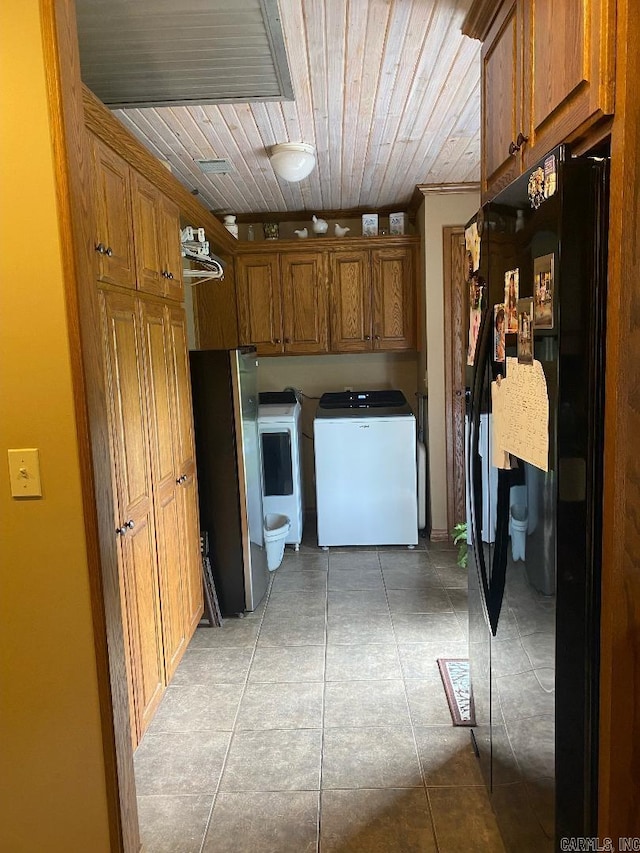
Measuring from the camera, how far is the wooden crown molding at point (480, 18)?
1.68 m

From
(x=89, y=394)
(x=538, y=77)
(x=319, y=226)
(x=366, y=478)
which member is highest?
(x=319, y=226)

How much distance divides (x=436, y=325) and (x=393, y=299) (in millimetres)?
439

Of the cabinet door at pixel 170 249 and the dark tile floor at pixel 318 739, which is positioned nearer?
the dark tile floor at pixel 318 739

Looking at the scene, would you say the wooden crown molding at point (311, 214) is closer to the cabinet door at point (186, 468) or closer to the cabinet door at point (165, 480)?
the cabinet door at point (186, 468)

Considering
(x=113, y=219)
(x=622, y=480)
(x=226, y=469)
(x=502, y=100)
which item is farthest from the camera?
(x=226, y=469)

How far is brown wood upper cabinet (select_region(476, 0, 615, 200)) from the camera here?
1078 mm

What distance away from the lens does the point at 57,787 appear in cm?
148

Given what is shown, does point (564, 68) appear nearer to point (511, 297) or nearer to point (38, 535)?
point (511, 297)

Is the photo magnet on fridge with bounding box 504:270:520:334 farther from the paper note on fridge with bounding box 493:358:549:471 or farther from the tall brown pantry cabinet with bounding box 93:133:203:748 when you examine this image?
the tall brown pantry cabinet with bounding box 93:133:203:748

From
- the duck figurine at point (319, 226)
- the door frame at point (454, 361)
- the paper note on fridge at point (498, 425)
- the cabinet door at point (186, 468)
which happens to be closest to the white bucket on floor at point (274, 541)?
the cabinet door at point (186, 468)

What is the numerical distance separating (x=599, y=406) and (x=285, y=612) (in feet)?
8.03

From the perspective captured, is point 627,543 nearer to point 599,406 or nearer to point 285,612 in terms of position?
point 599,406

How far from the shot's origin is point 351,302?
4.24m

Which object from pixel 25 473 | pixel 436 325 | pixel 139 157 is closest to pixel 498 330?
pixel 25 473
